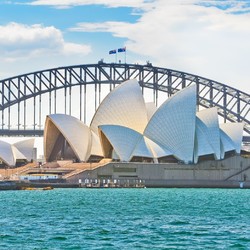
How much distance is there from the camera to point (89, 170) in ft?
359

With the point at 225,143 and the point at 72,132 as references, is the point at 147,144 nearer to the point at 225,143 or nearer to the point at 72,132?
the point at 72,132

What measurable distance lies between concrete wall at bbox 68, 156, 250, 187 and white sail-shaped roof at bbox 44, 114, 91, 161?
4.91m

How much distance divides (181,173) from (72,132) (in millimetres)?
13883

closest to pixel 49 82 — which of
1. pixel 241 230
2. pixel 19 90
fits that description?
pixel 19 90

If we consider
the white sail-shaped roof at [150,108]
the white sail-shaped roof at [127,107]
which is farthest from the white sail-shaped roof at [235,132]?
the white sail-shaped roof at [127,107]

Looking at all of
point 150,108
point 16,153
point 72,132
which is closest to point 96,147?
point 72,132

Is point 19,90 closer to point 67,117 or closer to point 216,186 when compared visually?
point 67,117

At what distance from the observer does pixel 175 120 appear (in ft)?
344

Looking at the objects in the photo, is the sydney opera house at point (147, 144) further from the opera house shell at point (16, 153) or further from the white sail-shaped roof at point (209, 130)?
the opera house shell at point (16, 153)

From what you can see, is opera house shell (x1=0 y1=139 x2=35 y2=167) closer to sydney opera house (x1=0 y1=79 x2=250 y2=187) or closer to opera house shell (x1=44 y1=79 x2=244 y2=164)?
sydney opera house (x1=0 y1=79 x2=250 y2=187)

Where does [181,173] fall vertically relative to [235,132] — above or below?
below

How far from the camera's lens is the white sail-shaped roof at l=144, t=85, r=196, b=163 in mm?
105188

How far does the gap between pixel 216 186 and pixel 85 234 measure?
71.7 m

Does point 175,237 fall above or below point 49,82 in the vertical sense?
below
